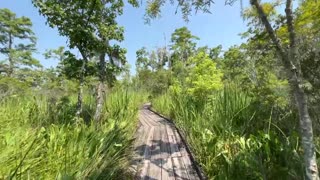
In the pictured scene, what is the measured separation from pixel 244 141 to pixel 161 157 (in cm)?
196

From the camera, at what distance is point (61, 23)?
5.78 metres

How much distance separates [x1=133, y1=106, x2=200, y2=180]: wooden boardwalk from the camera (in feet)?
14.1

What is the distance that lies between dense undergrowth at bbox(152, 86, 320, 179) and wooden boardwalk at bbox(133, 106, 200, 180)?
11.6 inches

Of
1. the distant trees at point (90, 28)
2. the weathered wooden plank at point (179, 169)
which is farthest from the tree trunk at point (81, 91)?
the weathered wooden plank at point (179, 169)

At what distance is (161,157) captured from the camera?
5250 mm

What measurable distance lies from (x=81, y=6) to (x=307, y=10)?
4603 millimetres

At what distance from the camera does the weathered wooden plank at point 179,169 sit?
4.23 m

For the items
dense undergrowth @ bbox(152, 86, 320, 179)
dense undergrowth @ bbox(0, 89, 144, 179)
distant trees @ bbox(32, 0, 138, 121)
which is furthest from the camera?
distant trees @ bbox(32, 0, 138, 121)

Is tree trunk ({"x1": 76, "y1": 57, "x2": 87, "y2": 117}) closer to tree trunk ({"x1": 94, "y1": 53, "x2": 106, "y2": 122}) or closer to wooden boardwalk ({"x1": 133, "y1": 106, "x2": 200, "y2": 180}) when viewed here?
tree trunk ({"x1": 94, "y1": 53, "x2": 106, "y2": 122})

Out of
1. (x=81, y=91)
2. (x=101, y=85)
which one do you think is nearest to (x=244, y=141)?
(x=101, y=85)

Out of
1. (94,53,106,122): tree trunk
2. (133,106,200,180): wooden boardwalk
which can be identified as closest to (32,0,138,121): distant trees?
(94,53,106,122): tree trunk

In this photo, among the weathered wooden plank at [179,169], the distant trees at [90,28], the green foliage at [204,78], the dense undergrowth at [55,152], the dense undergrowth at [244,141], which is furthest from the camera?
the green foliage at [204,78]

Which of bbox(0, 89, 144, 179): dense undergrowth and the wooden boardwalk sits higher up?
bbox(0, 89, 144, 179): dense undergrowth

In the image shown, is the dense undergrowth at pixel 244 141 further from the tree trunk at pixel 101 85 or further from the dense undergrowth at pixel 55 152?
the tree trunk at pixel 101 85
